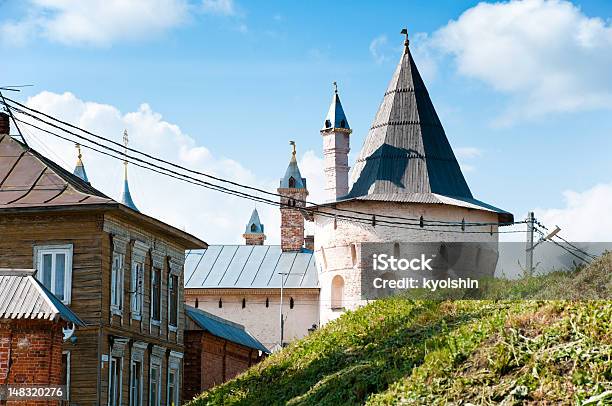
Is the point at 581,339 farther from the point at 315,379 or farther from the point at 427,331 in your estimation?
the point at 315,379

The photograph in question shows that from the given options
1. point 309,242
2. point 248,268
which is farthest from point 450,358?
point 309,242

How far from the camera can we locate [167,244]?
30.5 m

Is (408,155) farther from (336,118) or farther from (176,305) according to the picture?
(176,305)

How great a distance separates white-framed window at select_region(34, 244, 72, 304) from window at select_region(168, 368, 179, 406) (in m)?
5.78

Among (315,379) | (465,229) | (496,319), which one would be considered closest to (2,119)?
(315,379)

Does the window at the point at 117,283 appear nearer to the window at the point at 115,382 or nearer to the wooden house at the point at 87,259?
the wooden house at the point at 87,259

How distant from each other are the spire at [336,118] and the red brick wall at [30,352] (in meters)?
34.0

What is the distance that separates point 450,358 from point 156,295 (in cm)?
1397

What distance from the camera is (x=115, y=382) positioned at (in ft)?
88.5

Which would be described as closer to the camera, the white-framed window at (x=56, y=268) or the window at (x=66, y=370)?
the window at (x=66, y=370)

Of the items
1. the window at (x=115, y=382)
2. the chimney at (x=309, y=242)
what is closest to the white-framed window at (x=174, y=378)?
the window at (x=115, y=382)

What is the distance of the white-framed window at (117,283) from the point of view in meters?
26.6

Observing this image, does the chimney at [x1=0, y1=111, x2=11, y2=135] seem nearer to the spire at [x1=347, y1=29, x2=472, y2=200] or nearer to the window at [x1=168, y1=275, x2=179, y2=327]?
the window at [x1=168, y1=275, x2=179, y2=327]

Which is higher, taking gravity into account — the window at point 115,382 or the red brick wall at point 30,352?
the red brick wall at point 30,352
